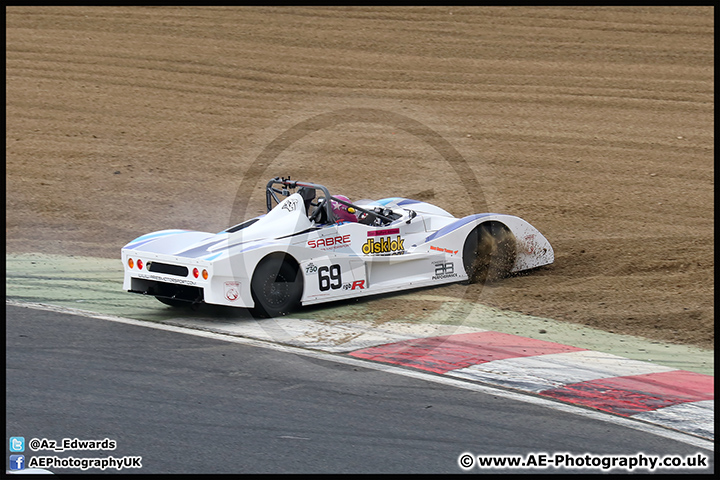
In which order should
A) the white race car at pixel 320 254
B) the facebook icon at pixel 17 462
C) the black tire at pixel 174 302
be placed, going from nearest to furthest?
1. the facebook icon at pixel 17 462
2. the white race car at pixel 320 254
3. the black tire at pixel 174 302

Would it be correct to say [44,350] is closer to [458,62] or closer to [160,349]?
[160,349]

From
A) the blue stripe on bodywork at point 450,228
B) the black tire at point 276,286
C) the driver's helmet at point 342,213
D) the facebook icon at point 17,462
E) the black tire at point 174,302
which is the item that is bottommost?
the facebook icon at point 17,462

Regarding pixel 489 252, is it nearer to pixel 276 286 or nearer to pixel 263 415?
pixel 276 286

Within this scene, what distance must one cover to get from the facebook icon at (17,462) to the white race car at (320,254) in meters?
2.98

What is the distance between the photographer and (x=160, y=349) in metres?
8.16

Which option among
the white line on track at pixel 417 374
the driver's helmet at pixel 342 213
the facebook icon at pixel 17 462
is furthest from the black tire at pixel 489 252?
the facebook icon at pixel 17 462

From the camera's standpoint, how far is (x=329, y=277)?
9.46m

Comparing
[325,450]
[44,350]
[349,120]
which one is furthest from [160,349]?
[349,120]

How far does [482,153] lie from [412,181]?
1941 millimetres

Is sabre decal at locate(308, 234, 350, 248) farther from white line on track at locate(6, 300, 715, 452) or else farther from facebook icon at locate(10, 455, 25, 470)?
facebook icon at locate(10, 455, 25, 470)

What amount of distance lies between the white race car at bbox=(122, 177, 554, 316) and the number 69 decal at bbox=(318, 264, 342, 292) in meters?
0.01

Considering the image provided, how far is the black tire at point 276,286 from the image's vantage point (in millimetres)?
8938

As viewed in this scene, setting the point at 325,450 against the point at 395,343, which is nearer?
the point at 325,450

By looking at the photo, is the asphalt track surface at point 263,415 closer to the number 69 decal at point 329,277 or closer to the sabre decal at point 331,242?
the number 69 decal at point 329,277
